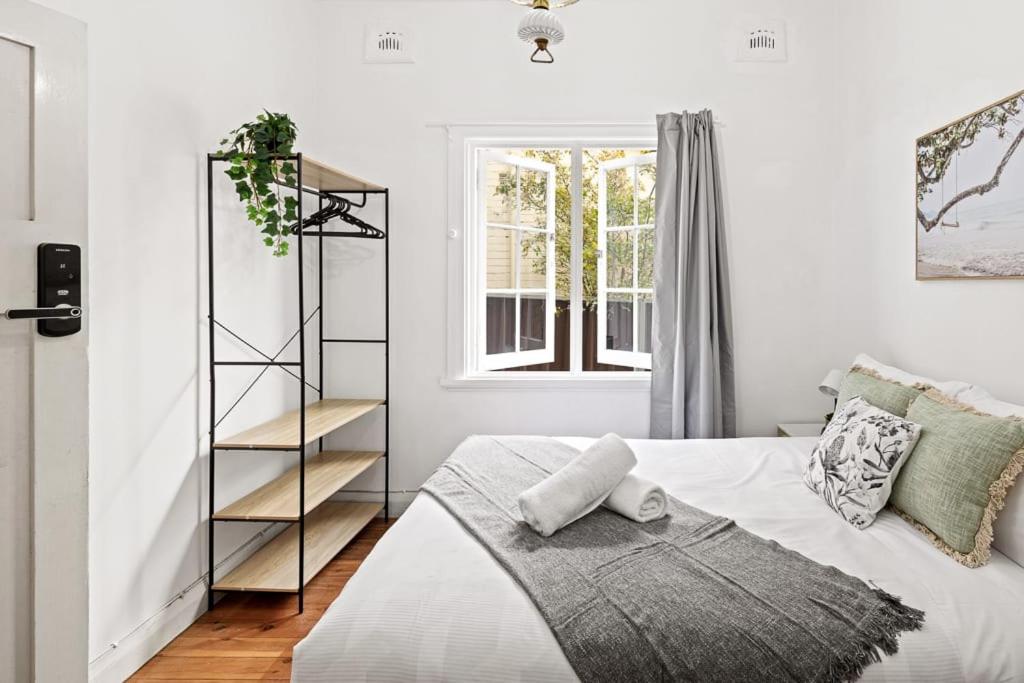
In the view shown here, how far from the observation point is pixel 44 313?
1356mm

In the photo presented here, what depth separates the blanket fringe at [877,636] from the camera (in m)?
1.14

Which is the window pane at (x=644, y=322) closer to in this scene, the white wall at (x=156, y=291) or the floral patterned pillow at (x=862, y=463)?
the floral patterned pillow at (x=862, y=463)

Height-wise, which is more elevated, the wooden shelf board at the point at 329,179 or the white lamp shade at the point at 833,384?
the wooden shelf board at the point at 329,179

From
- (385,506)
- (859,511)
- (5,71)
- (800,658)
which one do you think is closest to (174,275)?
(5,71)

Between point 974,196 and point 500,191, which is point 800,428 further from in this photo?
point 500,191

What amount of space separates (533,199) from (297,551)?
7.29 feet

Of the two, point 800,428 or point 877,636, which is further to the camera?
point 800,428

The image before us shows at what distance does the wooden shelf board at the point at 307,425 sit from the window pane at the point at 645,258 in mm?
1614

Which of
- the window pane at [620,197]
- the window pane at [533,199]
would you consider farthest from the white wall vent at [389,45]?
the window pane at [620,197]

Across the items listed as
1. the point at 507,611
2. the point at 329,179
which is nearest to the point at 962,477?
the point at 507,611

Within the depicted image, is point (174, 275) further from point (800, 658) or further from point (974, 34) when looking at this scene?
point (974, 34)

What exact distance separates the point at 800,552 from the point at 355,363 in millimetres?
2417

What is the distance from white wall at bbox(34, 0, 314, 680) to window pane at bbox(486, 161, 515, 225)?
1.28 m

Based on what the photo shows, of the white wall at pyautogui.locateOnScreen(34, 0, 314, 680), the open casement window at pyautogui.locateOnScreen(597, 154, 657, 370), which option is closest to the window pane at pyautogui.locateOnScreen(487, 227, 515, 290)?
the open casement window at pyautogui.locateOnScreen(597, 154, 657, 370)
